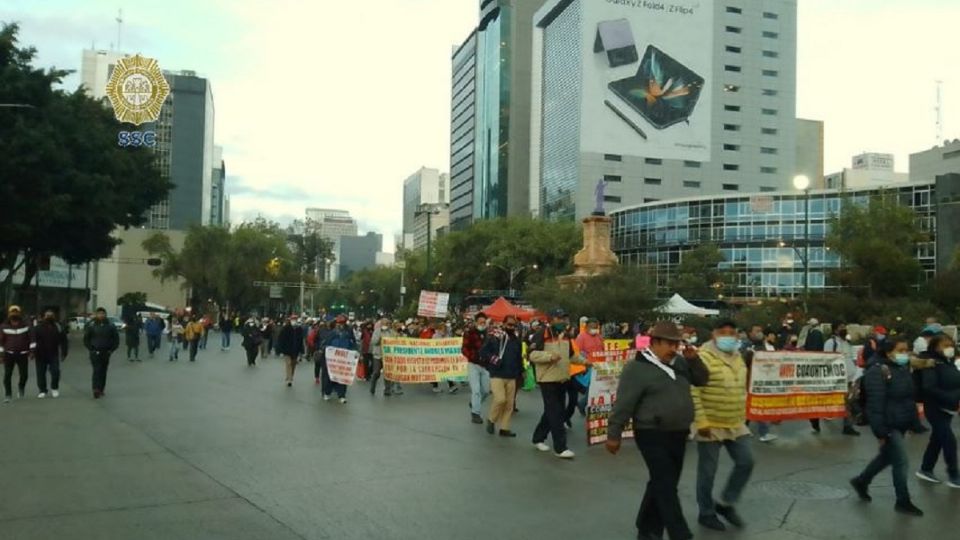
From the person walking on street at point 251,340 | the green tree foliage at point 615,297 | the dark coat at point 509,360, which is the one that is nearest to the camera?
the dark coat at point 509,360

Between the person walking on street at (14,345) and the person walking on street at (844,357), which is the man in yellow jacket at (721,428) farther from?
the person walking on street at (14,345)

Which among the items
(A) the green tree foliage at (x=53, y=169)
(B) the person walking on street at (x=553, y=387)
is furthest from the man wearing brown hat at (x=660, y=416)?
(A) the green tree foliage at (x=53, y=169)

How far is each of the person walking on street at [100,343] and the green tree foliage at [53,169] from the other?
1906cm

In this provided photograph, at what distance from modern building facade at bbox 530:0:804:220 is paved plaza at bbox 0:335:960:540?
9241cm

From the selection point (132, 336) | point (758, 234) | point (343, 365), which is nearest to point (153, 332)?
point (132, 336)

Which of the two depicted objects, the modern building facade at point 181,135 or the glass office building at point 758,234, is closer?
the glass office building at point 758,234

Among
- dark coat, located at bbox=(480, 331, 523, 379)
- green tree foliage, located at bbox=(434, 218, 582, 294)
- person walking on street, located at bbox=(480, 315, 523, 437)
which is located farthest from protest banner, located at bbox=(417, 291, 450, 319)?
green tree foliage, located at bbox=(434, 218, 582, 294)

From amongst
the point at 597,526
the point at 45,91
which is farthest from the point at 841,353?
the point at 45,91

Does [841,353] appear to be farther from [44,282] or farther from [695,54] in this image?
[695,54]

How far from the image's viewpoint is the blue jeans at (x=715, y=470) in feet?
24.0

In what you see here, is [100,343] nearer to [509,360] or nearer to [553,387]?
[509,360]

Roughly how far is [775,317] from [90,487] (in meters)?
35.0

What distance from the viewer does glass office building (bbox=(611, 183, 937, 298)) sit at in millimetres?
74375

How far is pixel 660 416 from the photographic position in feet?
20.6
